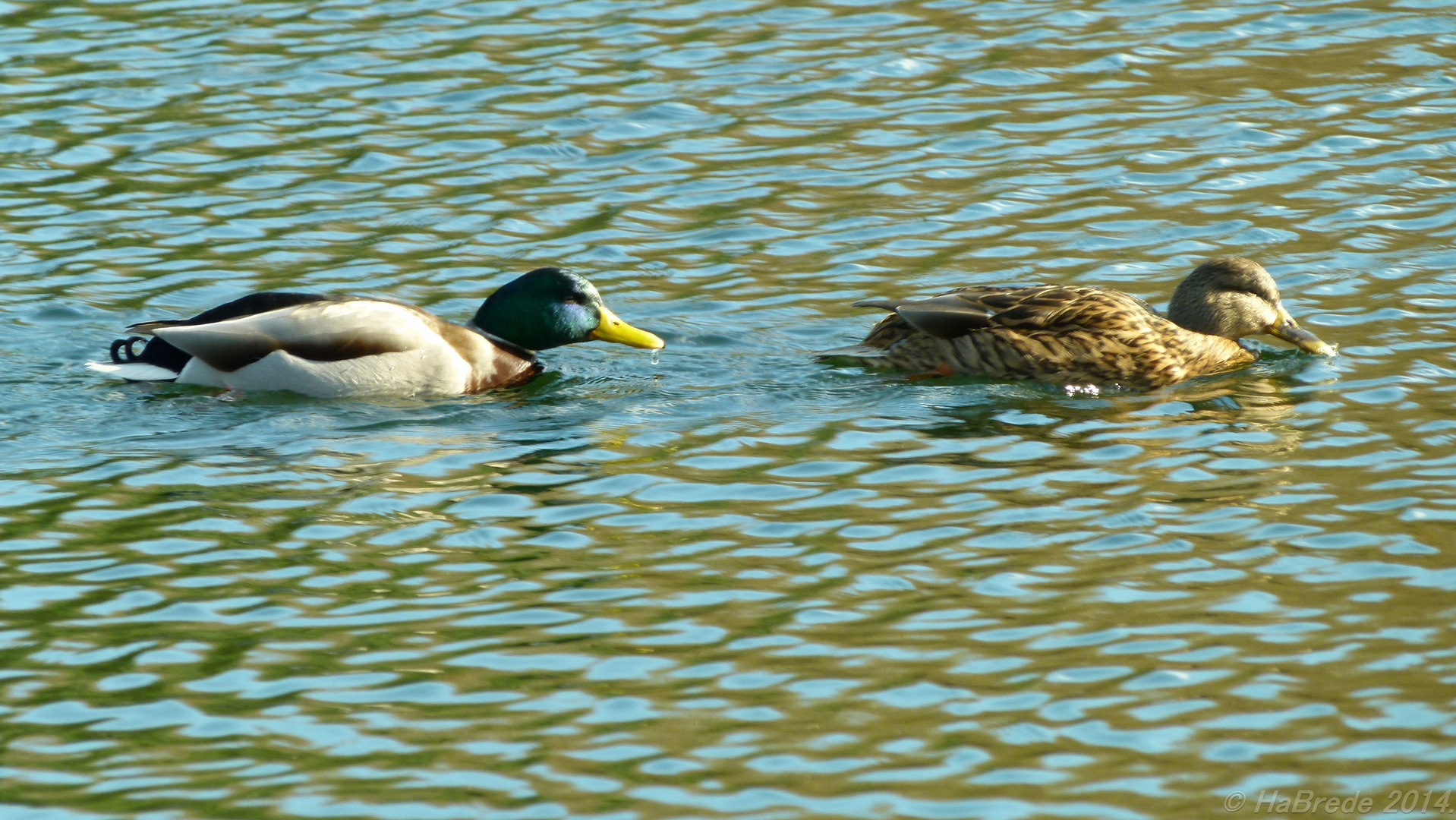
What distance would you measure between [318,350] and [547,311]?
1.40 metres

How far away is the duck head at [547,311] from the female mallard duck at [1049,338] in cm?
140

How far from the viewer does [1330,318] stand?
37.3 feet

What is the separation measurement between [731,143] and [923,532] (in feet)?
22.4

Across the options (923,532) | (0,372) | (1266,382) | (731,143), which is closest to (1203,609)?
(923,532)

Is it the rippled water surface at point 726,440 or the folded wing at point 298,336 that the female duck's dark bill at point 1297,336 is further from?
A: the folded wing at point 298,336

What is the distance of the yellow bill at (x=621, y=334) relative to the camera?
1099cm

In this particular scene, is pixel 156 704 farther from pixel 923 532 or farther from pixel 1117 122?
pixel 1117 122

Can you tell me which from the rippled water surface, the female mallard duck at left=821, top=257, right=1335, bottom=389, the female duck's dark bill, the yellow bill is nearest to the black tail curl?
the rippled water surface

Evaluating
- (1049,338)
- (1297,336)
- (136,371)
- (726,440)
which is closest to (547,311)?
(726,440)

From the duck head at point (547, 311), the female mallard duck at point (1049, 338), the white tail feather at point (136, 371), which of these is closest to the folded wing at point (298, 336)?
the white tail feather at point (136, 371)

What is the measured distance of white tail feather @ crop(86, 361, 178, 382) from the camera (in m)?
10.6

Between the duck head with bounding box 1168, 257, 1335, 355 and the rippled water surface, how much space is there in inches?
9.9

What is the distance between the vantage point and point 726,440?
380 inches

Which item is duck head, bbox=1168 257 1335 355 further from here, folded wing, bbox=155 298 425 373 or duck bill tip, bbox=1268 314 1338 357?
folded wing, bbox=155 298 425 373
